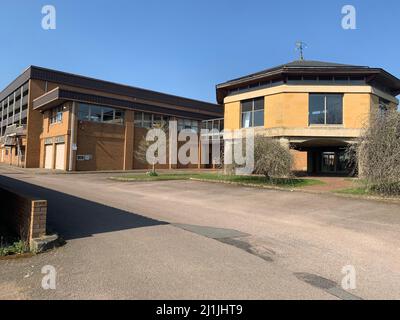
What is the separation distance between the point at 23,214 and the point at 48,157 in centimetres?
3563

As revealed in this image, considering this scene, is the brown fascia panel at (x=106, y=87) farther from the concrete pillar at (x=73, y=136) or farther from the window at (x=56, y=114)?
the concrete pillar at (x=73, y=136)

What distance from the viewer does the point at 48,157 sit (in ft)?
132

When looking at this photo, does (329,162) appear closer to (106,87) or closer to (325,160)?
(325,160)

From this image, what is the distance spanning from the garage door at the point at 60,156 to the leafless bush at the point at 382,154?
29.3 meters

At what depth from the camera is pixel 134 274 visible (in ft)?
17.0

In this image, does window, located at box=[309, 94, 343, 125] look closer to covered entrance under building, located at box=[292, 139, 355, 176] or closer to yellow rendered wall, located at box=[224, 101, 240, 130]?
covered entrance under building, located at box=[292, 139, 355, 176]

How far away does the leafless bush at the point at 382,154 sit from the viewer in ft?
45.0

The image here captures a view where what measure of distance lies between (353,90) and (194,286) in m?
22.8

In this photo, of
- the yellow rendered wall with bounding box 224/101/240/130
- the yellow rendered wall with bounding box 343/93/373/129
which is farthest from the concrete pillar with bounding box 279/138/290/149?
the yellow rendered wall with bounding box 224/101/240/130

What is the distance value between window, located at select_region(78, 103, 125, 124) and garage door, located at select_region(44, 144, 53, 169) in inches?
250

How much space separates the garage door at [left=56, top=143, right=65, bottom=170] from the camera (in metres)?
36.1

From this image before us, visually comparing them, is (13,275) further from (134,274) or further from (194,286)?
(194,286)

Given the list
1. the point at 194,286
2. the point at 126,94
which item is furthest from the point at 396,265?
the point at 126,94
